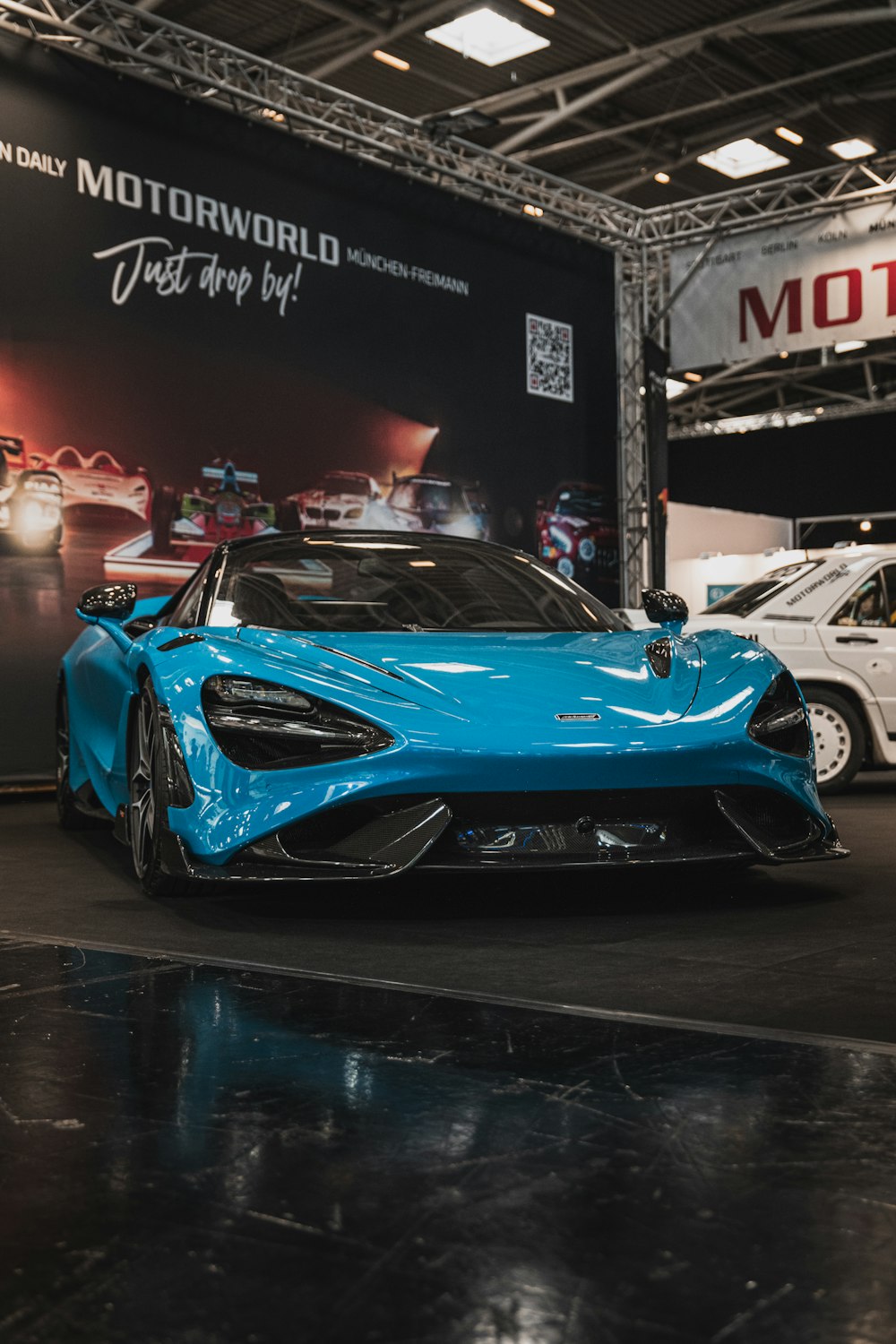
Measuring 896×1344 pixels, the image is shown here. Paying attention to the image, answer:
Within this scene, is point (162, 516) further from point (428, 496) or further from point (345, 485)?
point (428, 496)

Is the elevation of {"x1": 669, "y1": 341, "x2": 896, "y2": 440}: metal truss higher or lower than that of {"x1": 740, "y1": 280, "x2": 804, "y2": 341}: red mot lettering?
higher

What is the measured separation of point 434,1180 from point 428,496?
466 inches

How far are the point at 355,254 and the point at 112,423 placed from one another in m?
3.26

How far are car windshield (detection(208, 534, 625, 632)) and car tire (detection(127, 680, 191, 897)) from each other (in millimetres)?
462

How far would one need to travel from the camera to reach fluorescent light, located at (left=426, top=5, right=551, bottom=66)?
15.8 meters

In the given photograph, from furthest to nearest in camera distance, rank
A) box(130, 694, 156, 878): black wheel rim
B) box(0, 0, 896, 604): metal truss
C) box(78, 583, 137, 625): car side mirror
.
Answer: box(0, 0, 896, 604): metal truss, box(78, 583, 137, 625): car side mirror, box(130, 694, 156, 878): black wheel rim

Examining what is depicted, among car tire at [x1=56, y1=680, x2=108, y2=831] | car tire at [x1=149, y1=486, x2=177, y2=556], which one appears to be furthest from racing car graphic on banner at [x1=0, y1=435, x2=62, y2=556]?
car tire at [x1=56, y1=680, x2=108, y2=831]

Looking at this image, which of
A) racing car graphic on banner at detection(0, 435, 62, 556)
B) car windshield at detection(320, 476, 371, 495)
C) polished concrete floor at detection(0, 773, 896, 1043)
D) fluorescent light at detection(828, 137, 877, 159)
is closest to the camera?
polished concrete floor at detection(0, 773, 896, 1043)

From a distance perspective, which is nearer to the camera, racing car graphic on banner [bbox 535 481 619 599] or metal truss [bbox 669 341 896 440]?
racing car graphic on banner [bbox 535 481 619 599]

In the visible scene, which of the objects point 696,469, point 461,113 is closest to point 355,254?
point 461,113

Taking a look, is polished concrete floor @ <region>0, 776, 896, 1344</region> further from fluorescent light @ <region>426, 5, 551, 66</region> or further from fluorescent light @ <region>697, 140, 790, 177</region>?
fluorescent light @ <region>697, 140, 790, 177</region>

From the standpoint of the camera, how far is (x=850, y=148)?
2027 centimetres

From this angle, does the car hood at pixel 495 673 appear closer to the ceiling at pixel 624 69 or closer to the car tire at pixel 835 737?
the car tire at pixel 835 737

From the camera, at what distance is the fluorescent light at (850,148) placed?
19.9 meters
